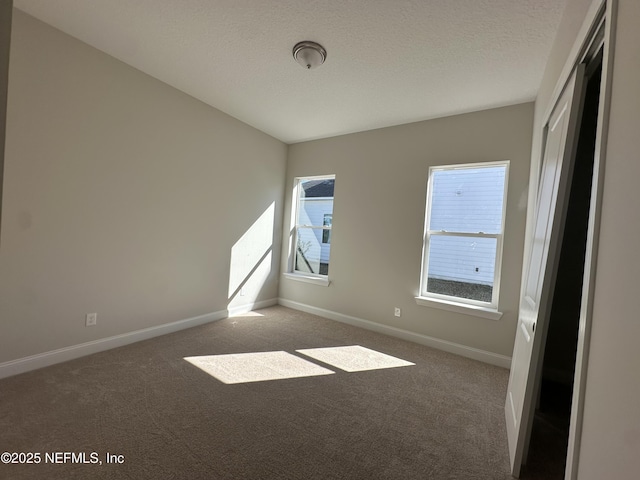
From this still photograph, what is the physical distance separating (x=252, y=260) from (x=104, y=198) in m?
2.05

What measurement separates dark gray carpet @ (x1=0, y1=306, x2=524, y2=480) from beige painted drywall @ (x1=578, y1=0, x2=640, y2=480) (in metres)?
1.02

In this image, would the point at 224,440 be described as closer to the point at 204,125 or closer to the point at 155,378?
the point at 155,378

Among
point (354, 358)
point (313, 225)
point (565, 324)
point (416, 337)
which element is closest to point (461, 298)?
point (416, 337)

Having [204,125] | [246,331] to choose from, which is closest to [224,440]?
[246,331]

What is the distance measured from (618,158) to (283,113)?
10.8ft

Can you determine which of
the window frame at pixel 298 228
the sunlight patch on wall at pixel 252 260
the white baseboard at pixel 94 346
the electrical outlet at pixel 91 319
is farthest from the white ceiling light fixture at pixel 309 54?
the white baseboard at pixel 94 346

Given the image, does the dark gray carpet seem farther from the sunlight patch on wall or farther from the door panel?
the sunlight patch on wall

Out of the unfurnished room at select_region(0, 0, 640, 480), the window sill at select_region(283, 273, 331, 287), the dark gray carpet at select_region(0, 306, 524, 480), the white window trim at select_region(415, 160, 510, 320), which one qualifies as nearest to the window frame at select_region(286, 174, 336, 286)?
the window sill at select_region(283, 273, 331, 287)

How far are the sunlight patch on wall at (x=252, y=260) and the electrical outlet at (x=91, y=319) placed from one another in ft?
5.14

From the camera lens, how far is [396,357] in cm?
296

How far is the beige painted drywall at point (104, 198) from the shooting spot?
2164mm

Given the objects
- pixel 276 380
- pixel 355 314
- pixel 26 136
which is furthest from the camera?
pixel 355 314

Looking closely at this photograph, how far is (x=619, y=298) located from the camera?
31.2 inches

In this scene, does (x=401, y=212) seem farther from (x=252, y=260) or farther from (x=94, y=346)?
(x=94, y=346)
